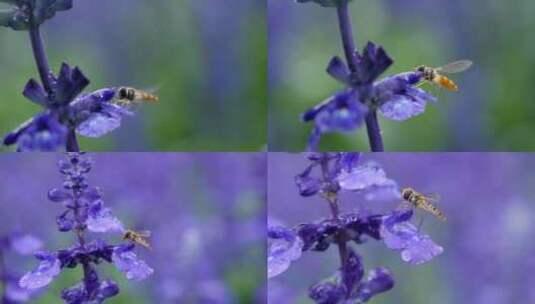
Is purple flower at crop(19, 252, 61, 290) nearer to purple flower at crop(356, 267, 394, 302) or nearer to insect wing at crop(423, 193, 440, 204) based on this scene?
purple flower at crop(356, 267, 394, 302)

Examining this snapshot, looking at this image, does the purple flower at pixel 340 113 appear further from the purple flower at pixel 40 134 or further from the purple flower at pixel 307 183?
the purple flower at pixel 40 134

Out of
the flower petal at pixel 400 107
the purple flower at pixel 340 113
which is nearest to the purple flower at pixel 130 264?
the purple flower at pixel 340 113

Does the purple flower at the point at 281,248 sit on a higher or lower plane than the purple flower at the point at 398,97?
lower

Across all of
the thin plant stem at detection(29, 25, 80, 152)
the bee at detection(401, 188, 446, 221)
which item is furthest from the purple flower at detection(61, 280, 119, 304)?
the bee at detection(401, 188, 446, 221)

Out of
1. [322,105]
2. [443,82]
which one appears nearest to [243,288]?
[322,105]

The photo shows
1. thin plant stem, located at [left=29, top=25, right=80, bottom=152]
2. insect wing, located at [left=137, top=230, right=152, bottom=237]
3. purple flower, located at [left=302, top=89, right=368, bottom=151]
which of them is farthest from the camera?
insect wing, located at [left=137, top=230, right=152, bottom=237]

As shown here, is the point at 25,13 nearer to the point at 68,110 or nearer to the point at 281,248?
the point at 68,110
